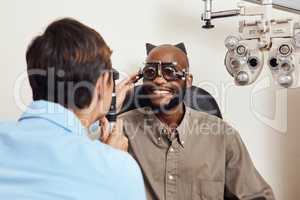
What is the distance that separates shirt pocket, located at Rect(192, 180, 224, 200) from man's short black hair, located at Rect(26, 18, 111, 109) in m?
0.72

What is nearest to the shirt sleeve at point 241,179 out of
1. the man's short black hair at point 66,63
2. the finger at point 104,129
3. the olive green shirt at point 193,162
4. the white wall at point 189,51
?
the olive green shirt at point 193,162

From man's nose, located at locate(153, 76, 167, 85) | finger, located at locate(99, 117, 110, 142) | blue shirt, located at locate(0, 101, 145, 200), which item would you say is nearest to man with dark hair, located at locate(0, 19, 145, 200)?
blue shirt, located at locate(0, 101, 145, 200)

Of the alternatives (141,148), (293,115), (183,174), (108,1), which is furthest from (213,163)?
(293,115)

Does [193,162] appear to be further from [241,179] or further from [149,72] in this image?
[149,72]

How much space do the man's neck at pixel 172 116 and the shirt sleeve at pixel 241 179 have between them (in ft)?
0.68

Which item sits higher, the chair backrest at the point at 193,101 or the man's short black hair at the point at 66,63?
the man's short black hair at the point at 66,63

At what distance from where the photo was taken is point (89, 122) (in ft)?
3.34

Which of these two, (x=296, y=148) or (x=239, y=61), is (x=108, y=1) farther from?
(x=296, y=148)

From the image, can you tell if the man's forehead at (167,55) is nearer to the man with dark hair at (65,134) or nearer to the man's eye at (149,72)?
the man's eye at (149,72)

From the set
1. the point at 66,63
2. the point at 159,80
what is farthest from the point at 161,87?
the point at 66,63

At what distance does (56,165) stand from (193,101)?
1.04 meters

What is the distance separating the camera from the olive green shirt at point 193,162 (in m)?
1.53

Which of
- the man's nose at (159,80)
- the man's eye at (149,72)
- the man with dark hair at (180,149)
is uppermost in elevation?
the man's eye at (149,72)

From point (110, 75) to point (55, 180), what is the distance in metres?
0.33
